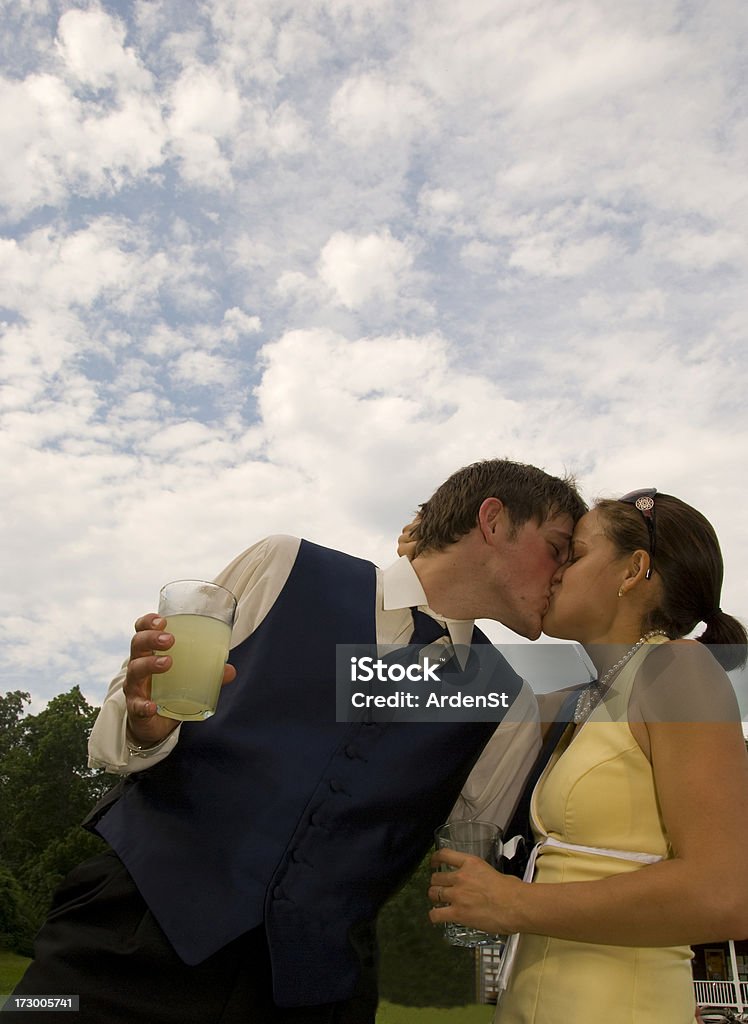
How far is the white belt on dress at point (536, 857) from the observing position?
2.06 metres

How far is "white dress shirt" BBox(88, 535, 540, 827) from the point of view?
2.64m

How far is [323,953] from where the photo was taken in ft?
7.13

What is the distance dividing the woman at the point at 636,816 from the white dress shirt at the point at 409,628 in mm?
296

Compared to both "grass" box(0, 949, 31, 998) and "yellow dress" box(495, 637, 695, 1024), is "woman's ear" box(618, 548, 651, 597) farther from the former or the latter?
"grass" box(0, 949, 31, 998)

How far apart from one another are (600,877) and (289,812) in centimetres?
80

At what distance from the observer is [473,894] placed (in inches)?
80.5

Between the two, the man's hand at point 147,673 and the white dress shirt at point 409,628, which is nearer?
the man's hand at point 147,673

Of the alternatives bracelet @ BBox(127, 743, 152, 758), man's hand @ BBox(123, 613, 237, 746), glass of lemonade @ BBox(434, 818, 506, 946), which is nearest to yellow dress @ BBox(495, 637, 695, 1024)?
glass of lemonade @ BBox(434, 818, 506, 946)

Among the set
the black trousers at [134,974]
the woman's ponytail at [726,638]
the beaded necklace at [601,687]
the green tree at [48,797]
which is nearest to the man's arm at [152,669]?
the black trousers at [134,974]

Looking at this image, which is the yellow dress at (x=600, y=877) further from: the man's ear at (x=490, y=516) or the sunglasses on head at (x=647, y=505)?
the man's ear at (x=490, y=516)

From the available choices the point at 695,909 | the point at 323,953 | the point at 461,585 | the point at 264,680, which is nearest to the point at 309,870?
the point at 323,953

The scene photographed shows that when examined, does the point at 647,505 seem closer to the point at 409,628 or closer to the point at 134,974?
the point at 409,628

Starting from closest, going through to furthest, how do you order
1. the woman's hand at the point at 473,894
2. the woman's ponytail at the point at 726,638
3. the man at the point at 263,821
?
the woman's hand at the point at 473,894 < the man at the point at 263,821 < the woman's ponytail at the point at 726,638

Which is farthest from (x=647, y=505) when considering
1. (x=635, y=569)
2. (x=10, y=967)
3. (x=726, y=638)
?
(x=10, y=967)
